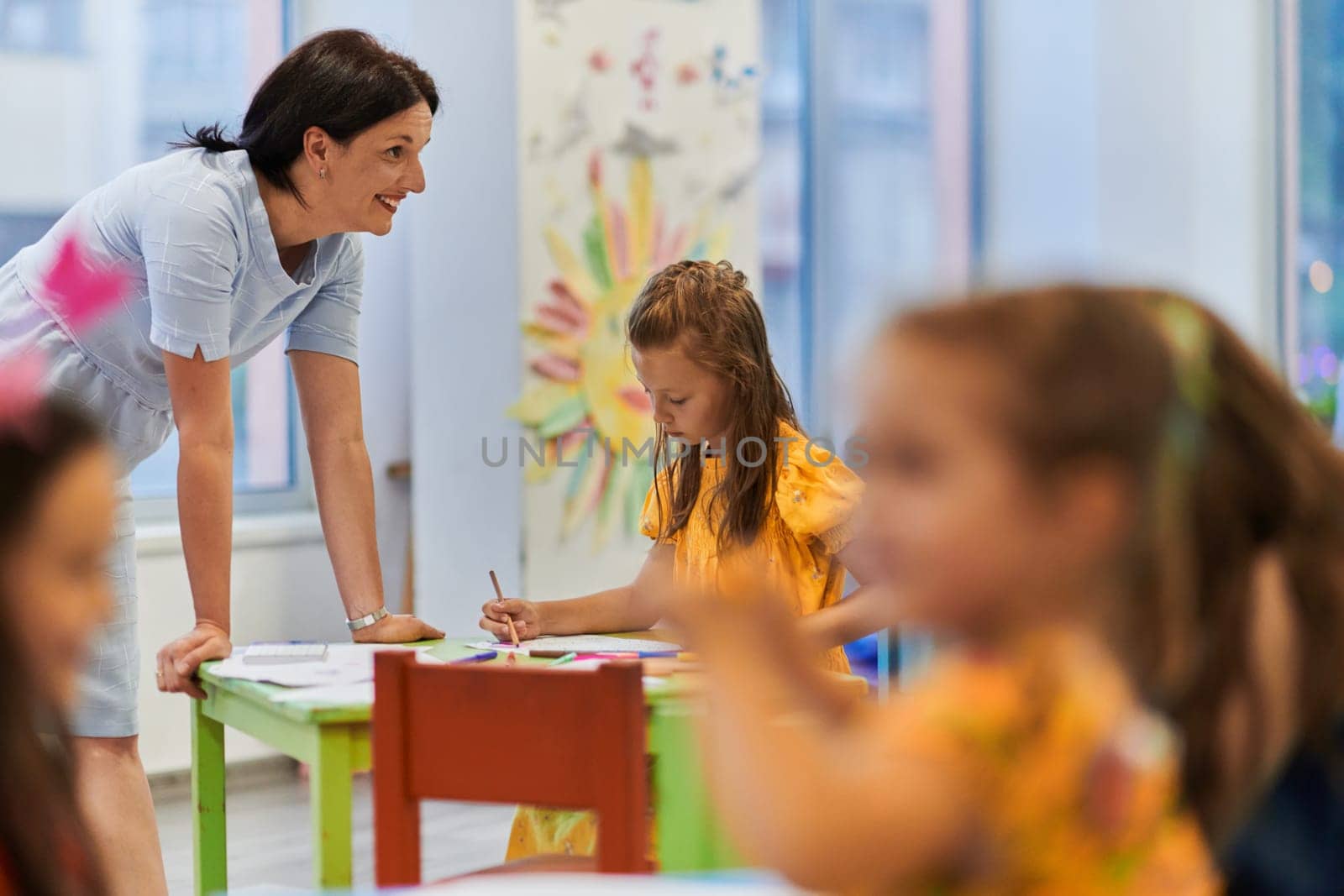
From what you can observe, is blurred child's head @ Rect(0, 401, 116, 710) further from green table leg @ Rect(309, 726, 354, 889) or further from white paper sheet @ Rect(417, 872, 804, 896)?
green table leg @ Rect(309, 726, 354, 889)

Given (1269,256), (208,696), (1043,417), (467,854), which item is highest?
(1269,256)

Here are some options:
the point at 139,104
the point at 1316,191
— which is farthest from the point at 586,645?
the point at 1316,191

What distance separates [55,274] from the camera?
1776mm

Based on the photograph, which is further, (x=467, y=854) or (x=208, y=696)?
(x=467, y=854)

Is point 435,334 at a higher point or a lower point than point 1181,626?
higher

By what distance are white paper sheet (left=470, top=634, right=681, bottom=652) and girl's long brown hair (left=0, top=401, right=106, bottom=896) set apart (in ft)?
3.02

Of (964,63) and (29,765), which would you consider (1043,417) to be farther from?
(964,63)

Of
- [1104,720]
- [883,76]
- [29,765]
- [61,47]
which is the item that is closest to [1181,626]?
[1104,720]

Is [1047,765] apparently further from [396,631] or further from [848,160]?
[848,160]

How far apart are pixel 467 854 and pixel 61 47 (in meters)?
1.97

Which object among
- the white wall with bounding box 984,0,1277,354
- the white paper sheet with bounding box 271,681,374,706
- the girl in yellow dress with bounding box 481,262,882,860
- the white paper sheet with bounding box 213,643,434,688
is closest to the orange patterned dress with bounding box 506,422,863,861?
the girl in yellow dress with bounding box 481,262,882,860

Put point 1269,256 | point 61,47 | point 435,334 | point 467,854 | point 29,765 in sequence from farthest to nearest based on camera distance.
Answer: point 1269,256
point 61,47
point 435,334
point 467,854
point 29,765

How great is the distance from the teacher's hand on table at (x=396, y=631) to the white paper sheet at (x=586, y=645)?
84 millimetres

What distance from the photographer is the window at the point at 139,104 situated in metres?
3.10
